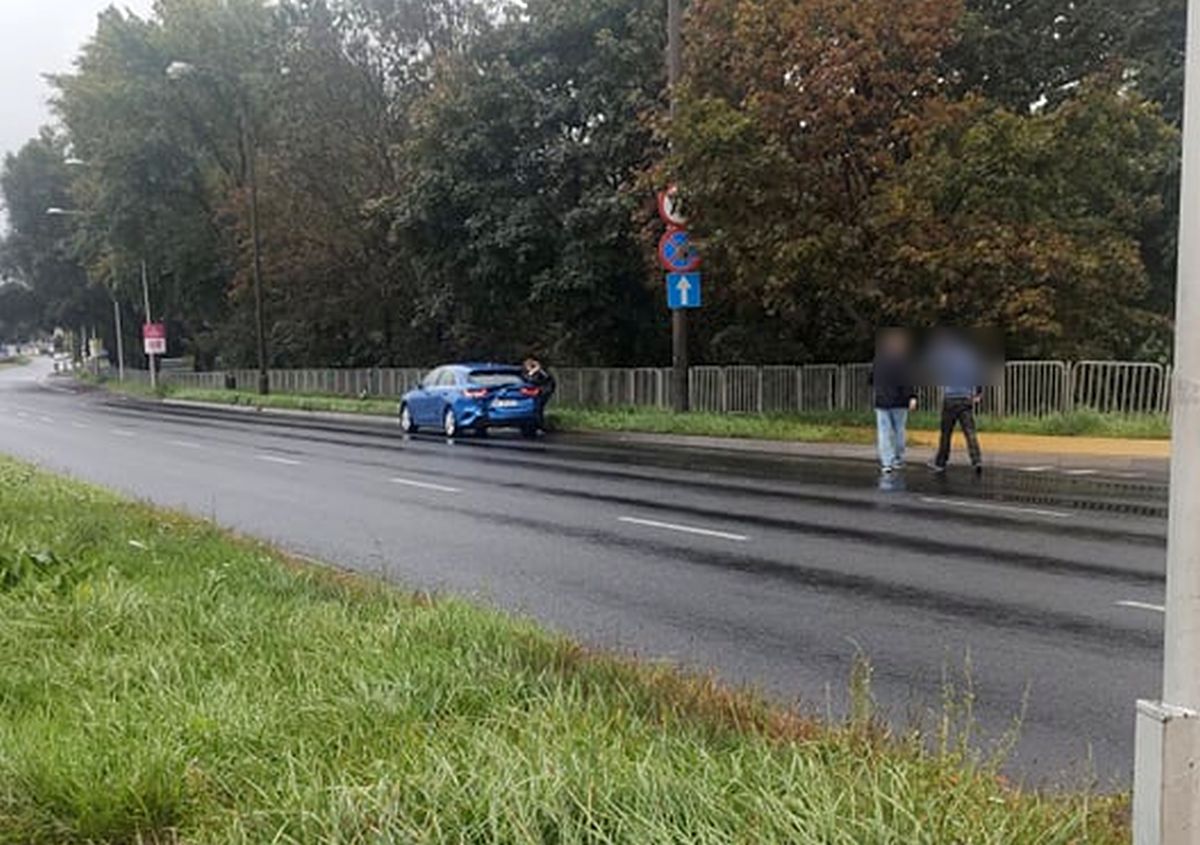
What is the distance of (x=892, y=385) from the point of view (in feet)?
50.7

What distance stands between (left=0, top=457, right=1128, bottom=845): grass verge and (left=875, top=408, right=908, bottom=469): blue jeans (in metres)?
10.5

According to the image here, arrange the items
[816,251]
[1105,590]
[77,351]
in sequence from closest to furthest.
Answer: [1105,590], [816,251], [77,351]

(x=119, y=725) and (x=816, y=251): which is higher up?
(x=816, y=251)

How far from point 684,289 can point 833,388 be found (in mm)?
4006

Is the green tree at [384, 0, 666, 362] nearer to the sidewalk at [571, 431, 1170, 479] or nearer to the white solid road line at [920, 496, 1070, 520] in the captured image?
the sidewalk at [571, 431, 1170, 479]

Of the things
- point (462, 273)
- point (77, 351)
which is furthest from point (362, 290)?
point (77, 351)

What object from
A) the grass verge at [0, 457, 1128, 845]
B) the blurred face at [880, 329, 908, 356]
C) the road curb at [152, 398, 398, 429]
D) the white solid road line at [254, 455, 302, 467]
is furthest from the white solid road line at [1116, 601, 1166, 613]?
the road curb at [152, 398, 398, 429]

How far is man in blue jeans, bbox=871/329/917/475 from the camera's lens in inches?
609

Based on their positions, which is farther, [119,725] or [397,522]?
[397,522]

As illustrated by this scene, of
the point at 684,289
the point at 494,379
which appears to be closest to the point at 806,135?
the point at 684,289

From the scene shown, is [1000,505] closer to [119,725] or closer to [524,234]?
[119,725]

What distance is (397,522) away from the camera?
40.0ft

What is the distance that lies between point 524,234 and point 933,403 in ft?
34.2

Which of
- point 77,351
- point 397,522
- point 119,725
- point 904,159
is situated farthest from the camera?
point 77,351
